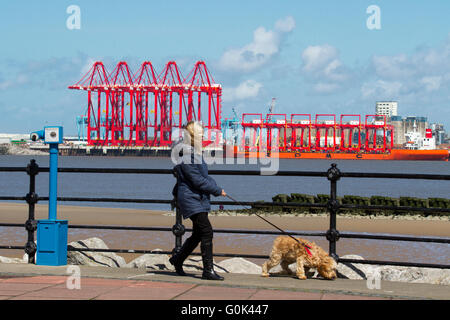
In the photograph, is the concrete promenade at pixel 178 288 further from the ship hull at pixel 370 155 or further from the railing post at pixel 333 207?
the ship hull at pixel 370 155

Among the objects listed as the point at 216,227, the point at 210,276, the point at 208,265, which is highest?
the point at 208,265

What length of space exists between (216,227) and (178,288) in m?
16.2

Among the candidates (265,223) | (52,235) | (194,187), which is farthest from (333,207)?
(265,223)

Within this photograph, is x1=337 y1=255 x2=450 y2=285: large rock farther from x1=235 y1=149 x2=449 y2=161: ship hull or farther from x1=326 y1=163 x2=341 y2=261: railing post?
x1=235 y1=149 x2=449 y2=161: ship hull

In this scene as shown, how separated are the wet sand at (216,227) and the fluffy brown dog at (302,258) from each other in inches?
242

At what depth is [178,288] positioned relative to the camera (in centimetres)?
602

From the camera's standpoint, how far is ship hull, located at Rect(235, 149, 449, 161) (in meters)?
148

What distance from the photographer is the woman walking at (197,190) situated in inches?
248

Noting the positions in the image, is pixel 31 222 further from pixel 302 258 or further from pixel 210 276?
pixel 302 258

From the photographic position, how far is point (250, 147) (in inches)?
6132
